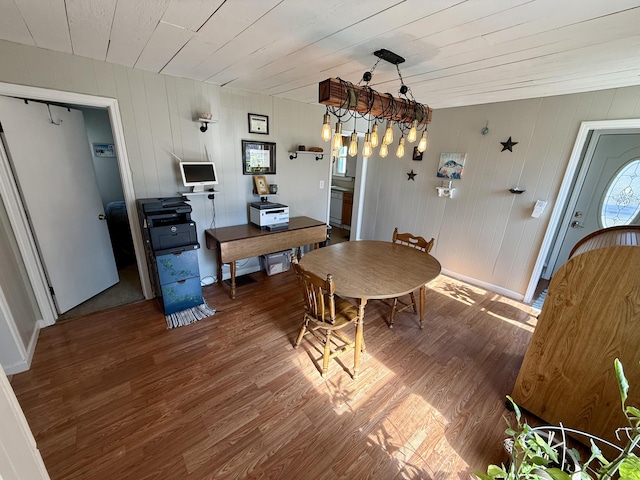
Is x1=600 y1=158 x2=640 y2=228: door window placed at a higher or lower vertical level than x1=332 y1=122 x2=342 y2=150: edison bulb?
lower

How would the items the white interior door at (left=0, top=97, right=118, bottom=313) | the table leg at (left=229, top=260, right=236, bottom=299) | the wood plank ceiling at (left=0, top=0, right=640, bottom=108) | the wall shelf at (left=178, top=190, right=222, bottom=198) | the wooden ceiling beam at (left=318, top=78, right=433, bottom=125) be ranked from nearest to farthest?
the wood plank ceiling at (left=0, top=0, right=640, bottom=108) → the wooden ceiling beam at (left=318, top=78, right=433, bottom=125) → the white interior door at (left=0, top=97, right=118, bottom=313) → the wall shelf at (left=178, top=190, right=222, bottom=198) → the table leg at (left=229, top=260, right=236, bottom=299)

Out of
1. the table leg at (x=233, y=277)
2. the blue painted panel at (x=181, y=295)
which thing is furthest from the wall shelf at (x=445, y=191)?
the blue painted panel at (x=181, y=295)

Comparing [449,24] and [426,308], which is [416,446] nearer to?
[426,308]

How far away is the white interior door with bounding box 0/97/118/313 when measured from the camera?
2113mm

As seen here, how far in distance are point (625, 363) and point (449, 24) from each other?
1.99 metres

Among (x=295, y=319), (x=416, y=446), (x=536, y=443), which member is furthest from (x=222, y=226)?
(x=536, y=443)

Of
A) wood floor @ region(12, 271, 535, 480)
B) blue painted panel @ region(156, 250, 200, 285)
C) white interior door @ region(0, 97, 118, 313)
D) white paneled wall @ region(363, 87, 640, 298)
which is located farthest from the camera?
white paneled wall @ region(363, 87, 640, 298)

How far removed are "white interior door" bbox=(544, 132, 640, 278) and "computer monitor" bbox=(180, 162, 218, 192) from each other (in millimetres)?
4103

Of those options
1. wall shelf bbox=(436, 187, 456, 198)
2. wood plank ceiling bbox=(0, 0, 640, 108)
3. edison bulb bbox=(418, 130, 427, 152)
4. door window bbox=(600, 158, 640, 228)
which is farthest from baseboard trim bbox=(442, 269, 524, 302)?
edison bulb bbox=(418, 130, 427, 152)

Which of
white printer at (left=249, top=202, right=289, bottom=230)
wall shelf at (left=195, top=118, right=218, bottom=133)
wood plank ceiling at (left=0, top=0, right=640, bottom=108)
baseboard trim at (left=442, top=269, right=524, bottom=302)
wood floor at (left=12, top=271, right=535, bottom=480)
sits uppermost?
wood plank ceiling at (left=0, top=0, right=640, bottom=108)

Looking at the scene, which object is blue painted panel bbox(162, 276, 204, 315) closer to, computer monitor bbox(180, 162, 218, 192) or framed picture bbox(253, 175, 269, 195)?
computer monitor bbox(180, 162, 218, 192)

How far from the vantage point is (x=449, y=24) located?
1.34 m

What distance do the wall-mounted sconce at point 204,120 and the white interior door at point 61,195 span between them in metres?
1.20

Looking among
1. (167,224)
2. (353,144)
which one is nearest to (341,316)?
(353,144)
